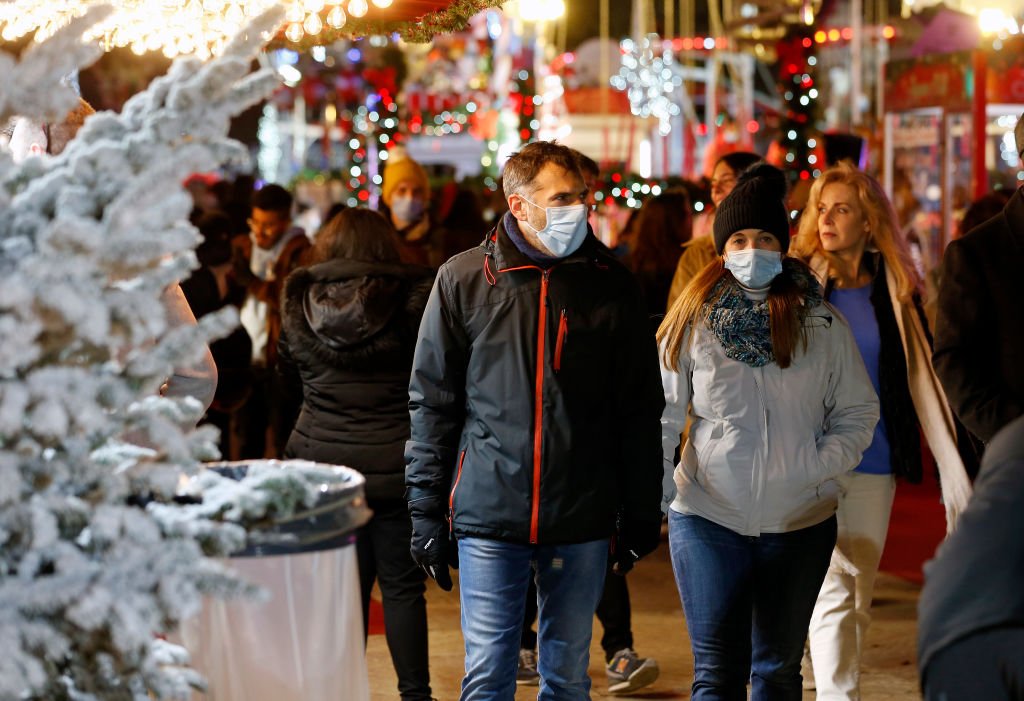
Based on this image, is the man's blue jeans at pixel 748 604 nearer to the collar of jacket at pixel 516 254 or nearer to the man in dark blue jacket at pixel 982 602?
the collar of jacket at pixel 516 254

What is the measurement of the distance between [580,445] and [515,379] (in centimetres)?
28

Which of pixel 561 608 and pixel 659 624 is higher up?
pixel 561 608

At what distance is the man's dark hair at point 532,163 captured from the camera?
448 cm

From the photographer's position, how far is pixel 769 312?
4.67 meters

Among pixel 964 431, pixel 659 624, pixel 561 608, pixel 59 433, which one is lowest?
pixel 659 624

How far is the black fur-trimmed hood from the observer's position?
18.0ft

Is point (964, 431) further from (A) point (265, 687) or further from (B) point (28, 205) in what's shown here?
(B) point (28, 205)

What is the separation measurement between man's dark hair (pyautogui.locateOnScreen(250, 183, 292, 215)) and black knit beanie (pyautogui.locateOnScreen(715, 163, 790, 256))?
4518 mm

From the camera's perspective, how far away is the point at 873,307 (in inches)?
218

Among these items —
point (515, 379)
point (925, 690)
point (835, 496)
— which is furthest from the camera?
point (835, 496)

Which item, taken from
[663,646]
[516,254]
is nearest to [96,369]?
[516,254]

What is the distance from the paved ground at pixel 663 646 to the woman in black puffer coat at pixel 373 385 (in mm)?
749

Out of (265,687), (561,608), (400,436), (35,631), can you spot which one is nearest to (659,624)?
(400,436)

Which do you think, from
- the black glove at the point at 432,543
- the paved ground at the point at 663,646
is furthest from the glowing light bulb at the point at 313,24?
the paved ground at the point at 663,646
